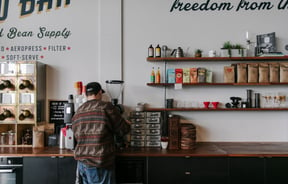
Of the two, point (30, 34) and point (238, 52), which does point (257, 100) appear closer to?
point (238, 52)

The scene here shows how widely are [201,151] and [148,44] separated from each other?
1.76 metres

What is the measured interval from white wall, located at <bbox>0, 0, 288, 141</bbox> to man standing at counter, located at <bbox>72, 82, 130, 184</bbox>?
114 centimetres

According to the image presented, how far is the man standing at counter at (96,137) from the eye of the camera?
8.16ft

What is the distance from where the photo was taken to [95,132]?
2488 mm

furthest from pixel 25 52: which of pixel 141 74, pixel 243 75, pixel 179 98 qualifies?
pixel 243 75

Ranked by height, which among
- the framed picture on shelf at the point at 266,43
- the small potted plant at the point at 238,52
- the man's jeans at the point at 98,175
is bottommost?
the man's jeans at the point at 98,175

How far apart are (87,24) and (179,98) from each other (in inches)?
72.2

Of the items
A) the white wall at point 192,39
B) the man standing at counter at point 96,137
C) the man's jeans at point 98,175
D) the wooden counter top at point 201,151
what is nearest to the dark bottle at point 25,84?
the wooden counter top at point 201,151

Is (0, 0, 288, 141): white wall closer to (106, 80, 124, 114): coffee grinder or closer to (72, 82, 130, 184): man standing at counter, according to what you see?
(106, 80, 124, 114): coffee grinder

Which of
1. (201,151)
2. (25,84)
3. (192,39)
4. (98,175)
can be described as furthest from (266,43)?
(25,84)

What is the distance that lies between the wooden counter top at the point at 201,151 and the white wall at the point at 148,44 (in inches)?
12.6

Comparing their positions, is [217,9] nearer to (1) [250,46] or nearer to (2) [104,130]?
(1) [250,46]

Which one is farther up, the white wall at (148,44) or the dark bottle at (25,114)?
the white wall at (148,44)

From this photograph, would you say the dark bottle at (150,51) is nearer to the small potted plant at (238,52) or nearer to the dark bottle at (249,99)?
the small potted plant at (238,52)
